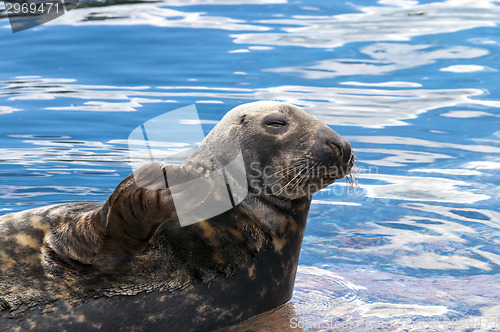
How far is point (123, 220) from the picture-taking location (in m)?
3.67

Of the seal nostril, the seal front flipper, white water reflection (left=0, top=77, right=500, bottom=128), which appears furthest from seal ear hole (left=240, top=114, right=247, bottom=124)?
white water reflection (left=0, top=77, right=500, bottom=128)

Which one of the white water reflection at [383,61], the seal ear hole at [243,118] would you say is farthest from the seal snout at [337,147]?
the white water reflection at [383,61]

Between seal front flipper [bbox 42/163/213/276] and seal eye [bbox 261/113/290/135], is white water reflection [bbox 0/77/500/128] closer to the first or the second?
seal eye [bbox 261/113/290/135]

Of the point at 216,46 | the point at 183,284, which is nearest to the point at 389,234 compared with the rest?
the point at 183,284

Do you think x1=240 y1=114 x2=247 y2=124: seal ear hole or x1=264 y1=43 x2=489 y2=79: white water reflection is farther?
→ x1=264 y1=43 x2=489 y2=79: white water reflection

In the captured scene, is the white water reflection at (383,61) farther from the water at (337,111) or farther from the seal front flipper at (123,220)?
the seal front flipper at (123,220)

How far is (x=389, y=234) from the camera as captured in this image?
20.6 ft

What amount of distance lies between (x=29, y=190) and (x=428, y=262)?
359 centimetres

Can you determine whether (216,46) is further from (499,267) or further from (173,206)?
(173,206)

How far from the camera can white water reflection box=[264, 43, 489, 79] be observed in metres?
10.6

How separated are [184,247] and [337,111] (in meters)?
5.36

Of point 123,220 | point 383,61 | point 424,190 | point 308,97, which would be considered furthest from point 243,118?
point 383,61

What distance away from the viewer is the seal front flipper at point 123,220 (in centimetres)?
348

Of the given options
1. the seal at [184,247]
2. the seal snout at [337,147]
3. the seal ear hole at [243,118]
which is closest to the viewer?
the seal at [184,247]
